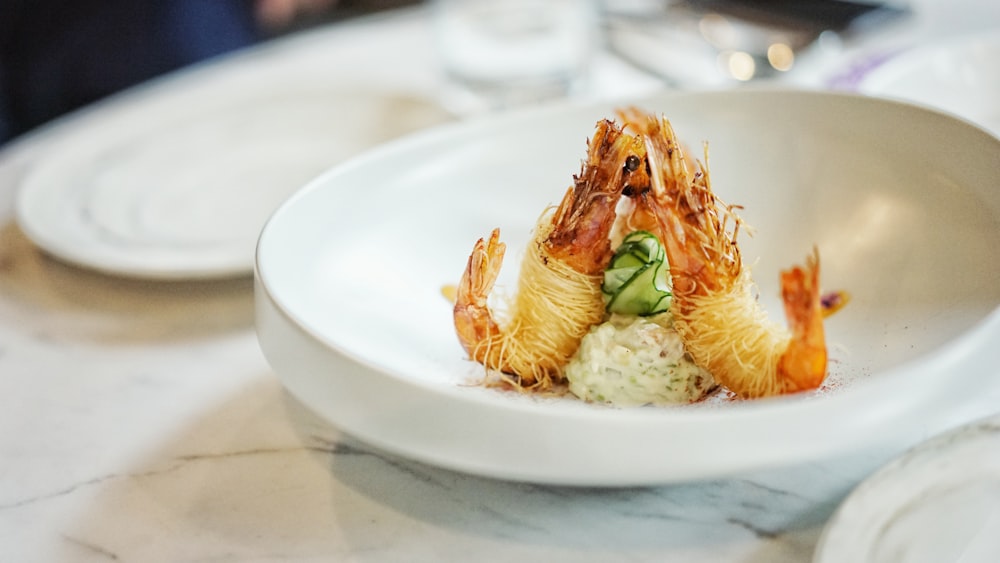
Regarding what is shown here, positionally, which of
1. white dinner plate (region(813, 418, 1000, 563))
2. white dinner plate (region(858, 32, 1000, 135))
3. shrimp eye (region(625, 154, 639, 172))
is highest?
white dinner plate (region(858, 32, 1000, 135))

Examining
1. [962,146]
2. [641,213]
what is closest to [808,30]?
[962,146]

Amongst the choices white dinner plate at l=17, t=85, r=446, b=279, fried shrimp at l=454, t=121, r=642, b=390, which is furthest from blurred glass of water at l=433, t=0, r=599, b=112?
fried shrimp at l=454, t=121, r=642, b=390

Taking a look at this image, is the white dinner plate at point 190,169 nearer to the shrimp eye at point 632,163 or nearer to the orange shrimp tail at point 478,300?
the orange shrimp tail at point 478,300

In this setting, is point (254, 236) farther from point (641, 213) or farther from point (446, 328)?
point (641, 213)

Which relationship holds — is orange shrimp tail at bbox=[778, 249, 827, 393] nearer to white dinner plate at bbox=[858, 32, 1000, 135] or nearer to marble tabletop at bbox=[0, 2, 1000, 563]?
marble tabletop at bbox=[0, 2, 1000, 563]

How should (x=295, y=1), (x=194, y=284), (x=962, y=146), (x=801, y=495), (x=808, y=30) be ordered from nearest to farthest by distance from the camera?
(x=801, y=495) < (x=962, y=146) < (x=194, y=284) < (x=808, y=30) < (x=295, y=1)

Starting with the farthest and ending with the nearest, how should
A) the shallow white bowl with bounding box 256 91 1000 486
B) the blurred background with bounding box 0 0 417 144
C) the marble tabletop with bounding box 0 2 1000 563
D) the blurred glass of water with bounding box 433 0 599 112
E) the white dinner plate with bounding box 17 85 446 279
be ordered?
the blurred background with bounding box 0 0 417 144, the blurred glass of water with bounding box 433 0 599 112, the white dinner plate with bounding box 17 85 446 279, the marble tabletop with bounding box 0 2 1000 563, the shallow white bowl with bounding box 256 91 1000 486

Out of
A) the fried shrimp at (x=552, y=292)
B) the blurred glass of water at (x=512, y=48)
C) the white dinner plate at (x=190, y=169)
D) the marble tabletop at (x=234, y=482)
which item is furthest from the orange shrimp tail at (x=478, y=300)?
the blurred glass of water at (x=512, y=48)

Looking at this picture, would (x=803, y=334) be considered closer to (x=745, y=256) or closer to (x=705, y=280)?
(x=705, y=280)
